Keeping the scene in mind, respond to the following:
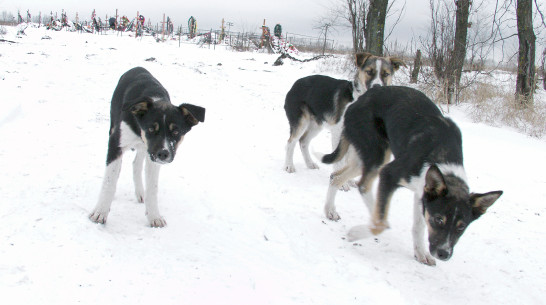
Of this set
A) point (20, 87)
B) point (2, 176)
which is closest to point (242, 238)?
point (2, 176)

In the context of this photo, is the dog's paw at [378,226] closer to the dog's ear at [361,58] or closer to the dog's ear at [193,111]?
the dog's ear at [193,111]

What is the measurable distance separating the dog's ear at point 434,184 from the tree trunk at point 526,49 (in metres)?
9.58

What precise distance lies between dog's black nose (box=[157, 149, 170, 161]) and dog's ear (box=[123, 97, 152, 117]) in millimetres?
519

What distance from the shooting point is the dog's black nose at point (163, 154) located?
360 centimetres

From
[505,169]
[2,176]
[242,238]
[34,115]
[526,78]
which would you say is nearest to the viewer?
[242,238]

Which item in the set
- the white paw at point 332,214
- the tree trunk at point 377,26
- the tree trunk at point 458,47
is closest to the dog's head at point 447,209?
the white paw at point 332,214

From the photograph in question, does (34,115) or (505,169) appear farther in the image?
(34,115)

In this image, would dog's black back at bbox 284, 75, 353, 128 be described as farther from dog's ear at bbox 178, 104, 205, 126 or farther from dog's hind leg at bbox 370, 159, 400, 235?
dog's ear at bbox 178, 104, 205, 126

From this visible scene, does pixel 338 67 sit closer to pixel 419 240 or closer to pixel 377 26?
pixel 377 26

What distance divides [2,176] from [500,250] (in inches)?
225

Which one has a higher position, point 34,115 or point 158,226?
point 34,115

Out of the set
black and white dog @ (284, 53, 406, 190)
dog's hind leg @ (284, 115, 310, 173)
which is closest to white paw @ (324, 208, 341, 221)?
black and white dog @ (284, 53, 406, 190)

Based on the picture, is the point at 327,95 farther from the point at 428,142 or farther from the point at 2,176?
the point at 2,176

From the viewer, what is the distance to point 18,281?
8.96ft
